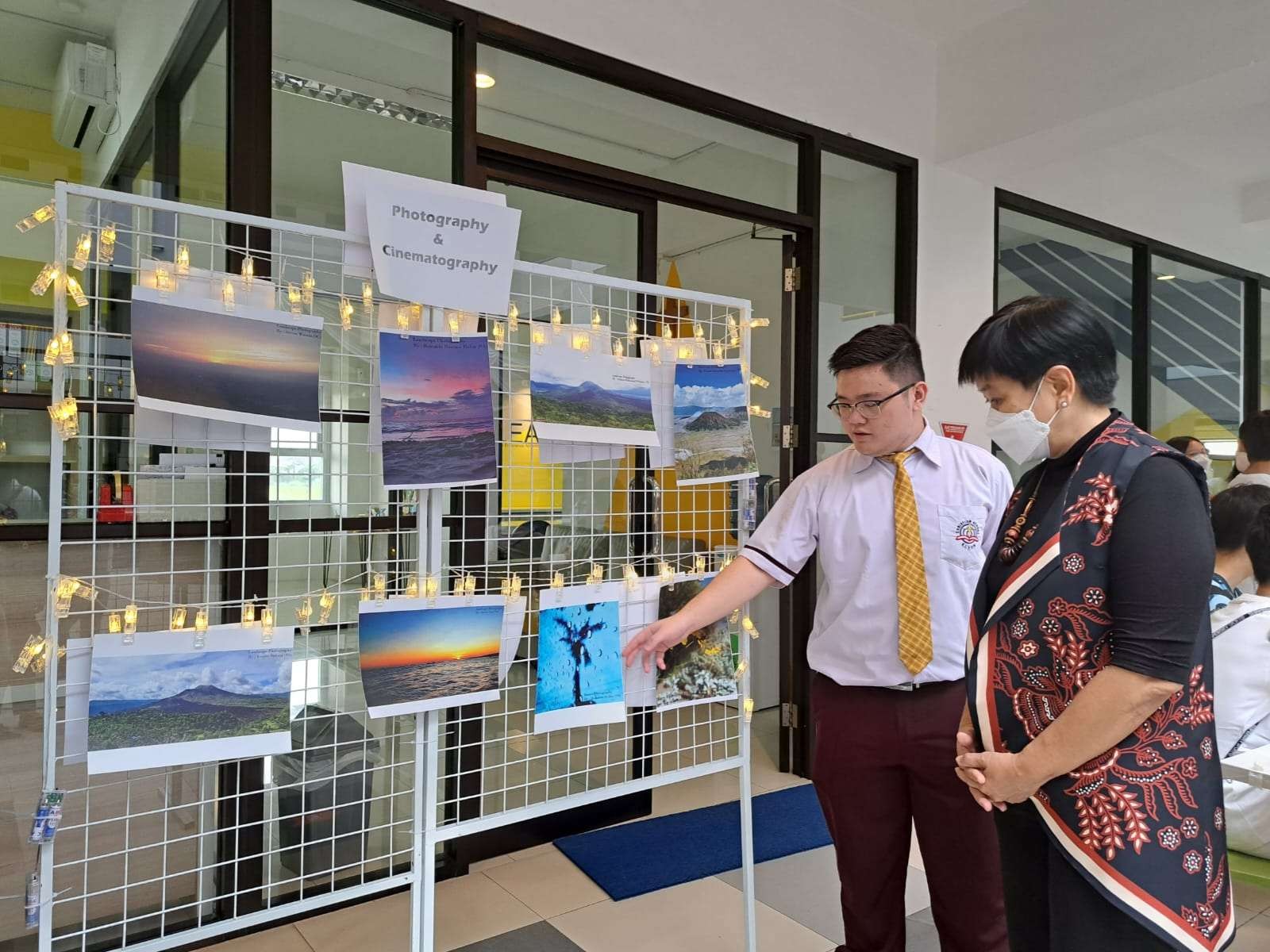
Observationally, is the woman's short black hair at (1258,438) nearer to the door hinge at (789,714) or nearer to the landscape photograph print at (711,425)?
the door hinge at (789,714)

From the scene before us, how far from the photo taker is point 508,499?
265cm

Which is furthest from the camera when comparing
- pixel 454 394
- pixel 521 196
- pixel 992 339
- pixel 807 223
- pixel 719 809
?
pixel 807 223

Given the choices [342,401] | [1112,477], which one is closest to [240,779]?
[342,401]

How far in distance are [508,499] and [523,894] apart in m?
1.23

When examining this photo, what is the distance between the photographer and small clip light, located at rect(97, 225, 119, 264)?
4.58ft

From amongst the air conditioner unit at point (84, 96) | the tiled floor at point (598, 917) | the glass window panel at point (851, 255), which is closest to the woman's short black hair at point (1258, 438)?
the glass window panel at point (851, 255)

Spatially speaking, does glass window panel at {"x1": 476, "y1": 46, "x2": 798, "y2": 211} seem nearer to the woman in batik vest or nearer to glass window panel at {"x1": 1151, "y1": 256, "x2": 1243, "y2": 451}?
the woman in batik vest

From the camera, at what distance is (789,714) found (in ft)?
12.1

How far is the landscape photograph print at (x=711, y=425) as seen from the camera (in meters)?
2.02

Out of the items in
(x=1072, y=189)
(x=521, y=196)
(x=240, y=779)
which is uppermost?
(x=1072, y=189)

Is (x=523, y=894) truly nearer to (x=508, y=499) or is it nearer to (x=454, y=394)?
(x=508, y=499)

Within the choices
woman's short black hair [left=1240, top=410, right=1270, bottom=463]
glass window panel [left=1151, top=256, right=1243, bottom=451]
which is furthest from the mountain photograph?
glass window panel [left=1151, top=256, right=1243, bottom=451]

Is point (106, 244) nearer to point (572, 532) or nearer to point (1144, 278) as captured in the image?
point (572, 532)

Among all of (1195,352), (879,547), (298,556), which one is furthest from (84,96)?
(1195,352)
